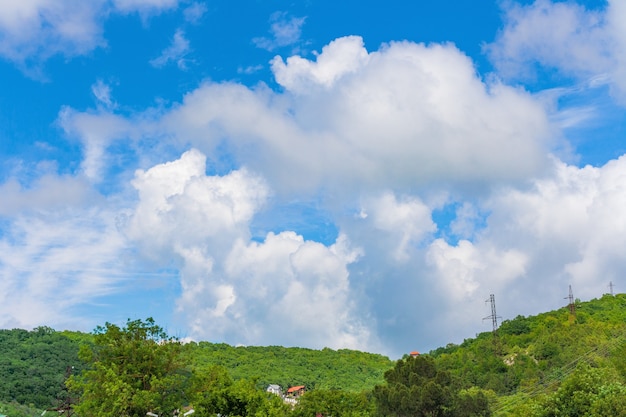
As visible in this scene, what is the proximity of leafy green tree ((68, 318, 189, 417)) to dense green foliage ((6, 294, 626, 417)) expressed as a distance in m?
0.07

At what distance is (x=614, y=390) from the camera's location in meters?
31.2

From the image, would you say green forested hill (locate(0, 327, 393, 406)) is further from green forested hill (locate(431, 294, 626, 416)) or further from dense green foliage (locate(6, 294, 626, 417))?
green forested hill (locate(431, 294, 626, 416))

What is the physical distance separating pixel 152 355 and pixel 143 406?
9.50 ft

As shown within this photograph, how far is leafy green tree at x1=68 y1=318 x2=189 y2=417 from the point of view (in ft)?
102

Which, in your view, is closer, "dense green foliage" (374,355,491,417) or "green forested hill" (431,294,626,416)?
"dense green foliage" (374,355,491,417)

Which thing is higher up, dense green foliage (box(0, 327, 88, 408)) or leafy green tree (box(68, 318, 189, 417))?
dense green foliage (box(0, 327, 88, 408))

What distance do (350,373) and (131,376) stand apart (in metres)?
137

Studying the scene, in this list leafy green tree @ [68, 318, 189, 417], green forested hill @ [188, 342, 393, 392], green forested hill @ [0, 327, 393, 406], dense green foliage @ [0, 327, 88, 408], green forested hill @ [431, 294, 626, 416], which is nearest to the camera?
leafy green tree @ [68, 318, 189, 417]

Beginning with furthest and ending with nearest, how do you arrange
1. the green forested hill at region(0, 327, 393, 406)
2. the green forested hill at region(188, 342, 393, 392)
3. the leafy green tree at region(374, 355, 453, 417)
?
the green forested hill at region(188, 342, 393, 392), the green forested hill at region(0, 327, 393, 406), the leafy green tree at region(374, 355, 453, 417)

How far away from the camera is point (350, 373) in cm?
16400

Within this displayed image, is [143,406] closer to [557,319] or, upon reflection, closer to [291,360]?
[557,319]

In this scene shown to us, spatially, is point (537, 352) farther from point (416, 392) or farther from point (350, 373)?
point (350, 373)

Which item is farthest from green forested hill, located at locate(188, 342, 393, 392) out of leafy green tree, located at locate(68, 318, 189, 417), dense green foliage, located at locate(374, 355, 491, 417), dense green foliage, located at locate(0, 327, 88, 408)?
leafy green tree, located at locate(68, 318, 189, 417)

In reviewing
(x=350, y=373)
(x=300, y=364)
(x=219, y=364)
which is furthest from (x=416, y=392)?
(x=300, y=364)
